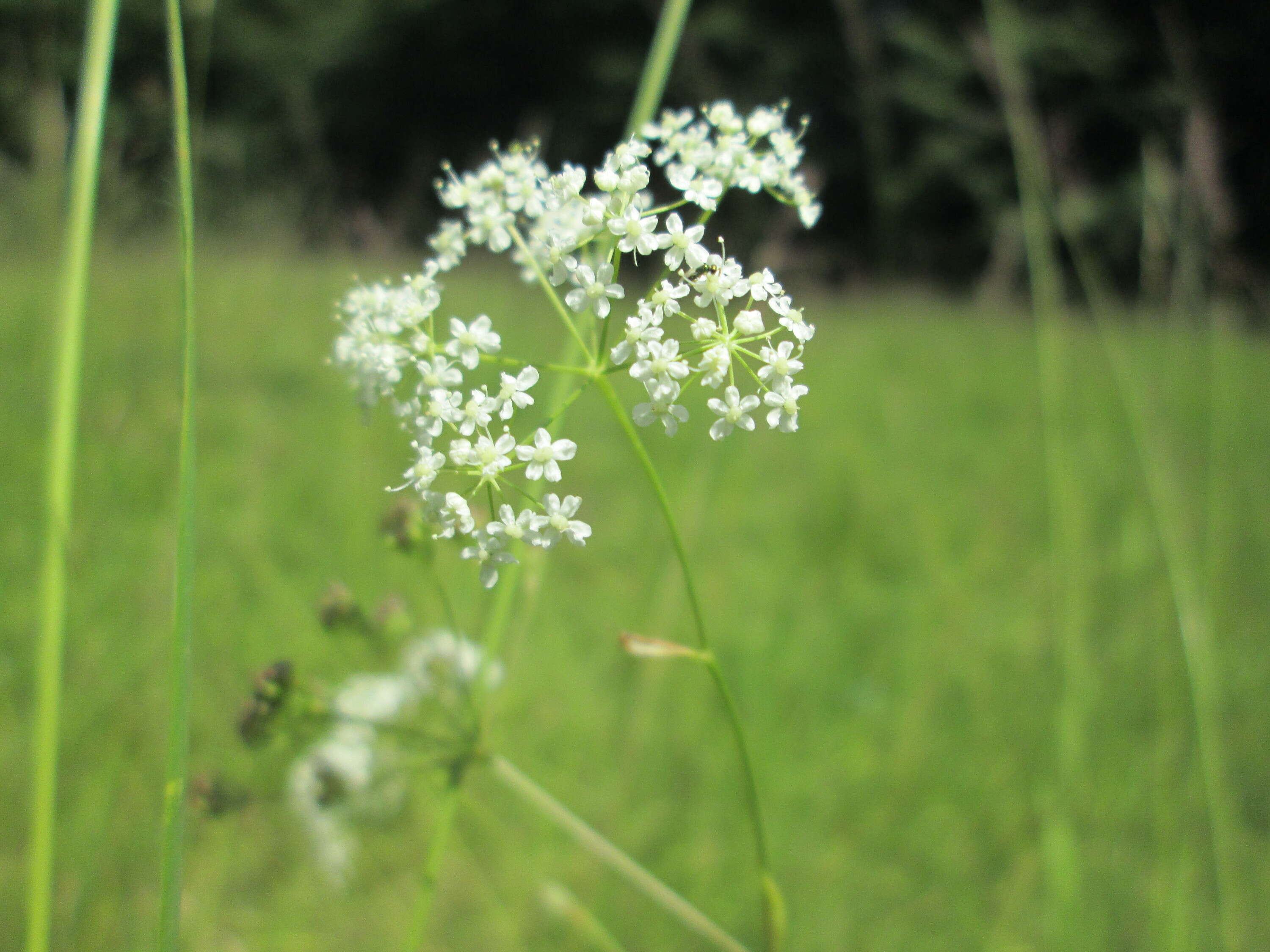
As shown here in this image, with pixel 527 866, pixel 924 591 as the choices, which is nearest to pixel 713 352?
pixel 527 866

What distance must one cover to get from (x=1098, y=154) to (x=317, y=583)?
42.0 ft

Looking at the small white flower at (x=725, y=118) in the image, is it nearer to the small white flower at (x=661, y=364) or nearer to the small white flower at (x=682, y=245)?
the small white flower at (x=682, y=245)

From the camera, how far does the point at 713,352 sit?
0.69 meters

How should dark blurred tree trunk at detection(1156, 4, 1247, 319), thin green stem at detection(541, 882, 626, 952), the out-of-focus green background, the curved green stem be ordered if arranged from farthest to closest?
1. the out-of-focus green background
2. dark blurred tree trunk at detection(1156, 4, 1247, 319)
3. thin green stem at detection(541, 882, 626, 952)
4. the curved green stem

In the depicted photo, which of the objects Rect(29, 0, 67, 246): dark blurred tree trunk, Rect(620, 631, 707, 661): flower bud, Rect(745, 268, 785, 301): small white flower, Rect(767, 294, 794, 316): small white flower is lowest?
Rect(620, 631, 707, 661): flower bud

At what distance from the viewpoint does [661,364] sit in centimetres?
68

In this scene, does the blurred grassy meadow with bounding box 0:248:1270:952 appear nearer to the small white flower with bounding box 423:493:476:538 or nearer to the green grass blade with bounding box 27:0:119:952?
the small white flower with bounding box 423:493:476:538

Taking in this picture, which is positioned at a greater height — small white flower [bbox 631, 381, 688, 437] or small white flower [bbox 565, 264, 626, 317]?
small white flower [bbox 565, 264, 626, 317]

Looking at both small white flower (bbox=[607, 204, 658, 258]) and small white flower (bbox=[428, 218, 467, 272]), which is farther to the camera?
small white flower (bbox=[428, 218, 467, 272])

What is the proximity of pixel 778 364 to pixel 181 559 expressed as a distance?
1.65 ft

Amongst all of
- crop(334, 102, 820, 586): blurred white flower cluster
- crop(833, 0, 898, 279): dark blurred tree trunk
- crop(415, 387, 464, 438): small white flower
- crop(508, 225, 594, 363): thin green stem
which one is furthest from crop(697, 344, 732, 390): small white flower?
crop(833, 0, 898, 279): dark blurred tree trunk

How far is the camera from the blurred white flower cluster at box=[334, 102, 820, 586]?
0.67 metres

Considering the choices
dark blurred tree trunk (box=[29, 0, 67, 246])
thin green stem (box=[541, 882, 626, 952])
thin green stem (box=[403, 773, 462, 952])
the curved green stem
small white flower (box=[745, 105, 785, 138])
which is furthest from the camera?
dark blurred tree trunk (box=[29, 0, 67, 246])

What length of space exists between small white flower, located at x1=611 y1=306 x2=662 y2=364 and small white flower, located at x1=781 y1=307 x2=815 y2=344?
0.37ft
